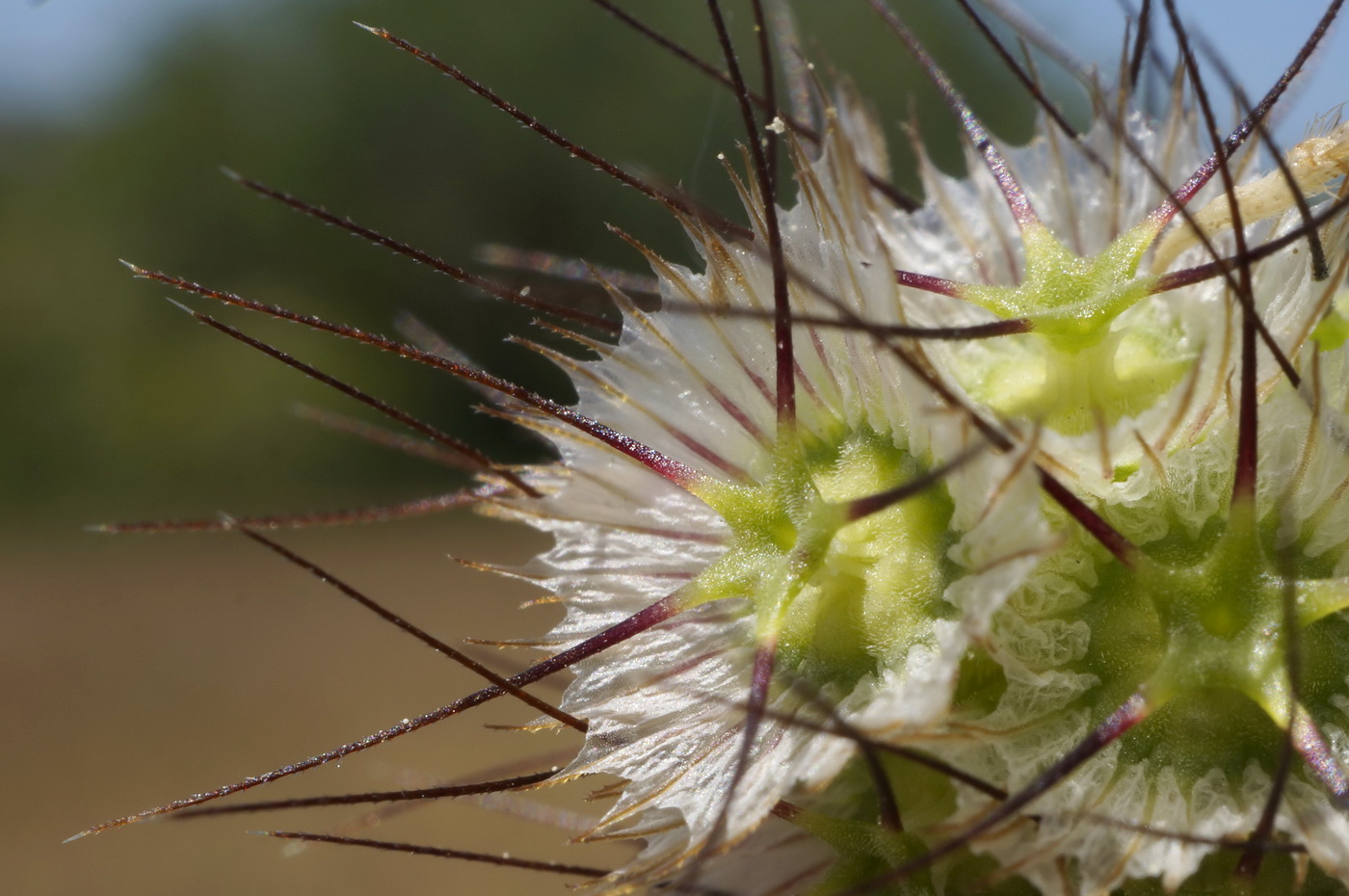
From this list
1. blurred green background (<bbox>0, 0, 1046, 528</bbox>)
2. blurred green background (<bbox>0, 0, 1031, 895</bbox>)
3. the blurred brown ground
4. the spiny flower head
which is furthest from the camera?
blurred green background (<bbox>0, 0, 1046, 528</bbox>)

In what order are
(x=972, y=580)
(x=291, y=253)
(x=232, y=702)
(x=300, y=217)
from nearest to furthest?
(x=972, y=580) → (x=232, y=702) → (x=300, y=217) → (x=291, y=253)

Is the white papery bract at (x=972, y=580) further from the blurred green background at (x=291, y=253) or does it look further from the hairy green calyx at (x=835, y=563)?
the blurred green background at (x=291, y=253)

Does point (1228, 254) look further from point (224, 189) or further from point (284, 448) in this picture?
point (224, 189)

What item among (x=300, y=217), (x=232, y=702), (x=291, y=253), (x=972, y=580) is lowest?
(x=232, y=702)

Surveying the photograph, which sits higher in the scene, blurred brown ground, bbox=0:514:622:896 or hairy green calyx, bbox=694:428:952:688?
hairy green calyx, bbox=694:428:952:688

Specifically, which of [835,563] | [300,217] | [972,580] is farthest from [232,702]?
[972,580]

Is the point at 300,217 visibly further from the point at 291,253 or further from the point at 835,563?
the point at 835,563

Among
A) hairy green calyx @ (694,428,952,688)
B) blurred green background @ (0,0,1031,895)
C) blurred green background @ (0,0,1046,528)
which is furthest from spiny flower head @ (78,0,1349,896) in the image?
blurred green background @ (0,0,1046,528)

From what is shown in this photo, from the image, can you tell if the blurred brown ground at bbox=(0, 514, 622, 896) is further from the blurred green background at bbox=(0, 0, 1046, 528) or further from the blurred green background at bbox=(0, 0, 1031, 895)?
the blurred green background at bbox=(0, 0, 1046, 528)

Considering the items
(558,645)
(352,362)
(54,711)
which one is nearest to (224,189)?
(352,362)
